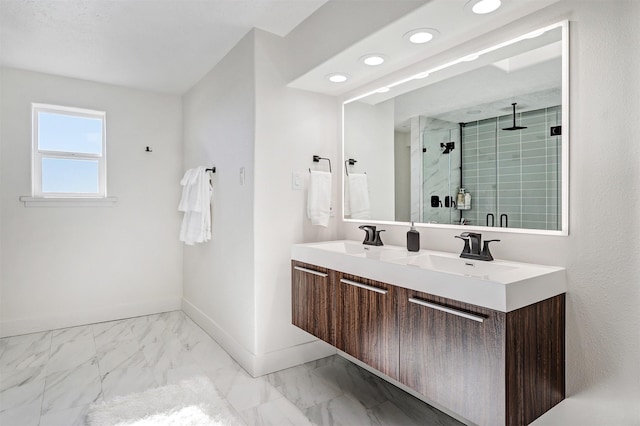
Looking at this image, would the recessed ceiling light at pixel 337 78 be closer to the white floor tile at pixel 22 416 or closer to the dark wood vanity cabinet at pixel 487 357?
the dark wood vanity cabinet at pixel 487 357

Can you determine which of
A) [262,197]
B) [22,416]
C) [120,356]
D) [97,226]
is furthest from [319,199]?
[97,226]

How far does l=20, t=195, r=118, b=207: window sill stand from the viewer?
340 cm

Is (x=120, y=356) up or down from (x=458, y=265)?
down

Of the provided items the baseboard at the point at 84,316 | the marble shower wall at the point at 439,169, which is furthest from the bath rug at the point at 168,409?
the baseboard at the point at 84,316

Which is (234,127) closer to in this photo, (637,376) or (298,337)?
(298,337)

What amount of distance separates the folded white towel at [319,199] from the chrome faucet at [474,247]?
1.11m

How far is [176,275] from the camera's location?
4145mm

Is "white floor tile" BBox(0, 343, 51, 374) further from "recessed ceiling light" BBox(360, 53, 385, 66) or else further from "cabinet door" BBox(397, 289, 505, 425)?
"recessed ceiling light" BBox(360, 53, 385, 66)

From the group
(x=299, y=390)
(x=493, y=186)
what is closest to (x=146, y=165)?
(x=299, y=390)

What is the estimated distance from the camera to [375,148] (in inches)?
108

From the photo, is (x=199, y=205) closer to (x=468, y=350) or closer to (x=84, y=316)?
(x=84, y=316)

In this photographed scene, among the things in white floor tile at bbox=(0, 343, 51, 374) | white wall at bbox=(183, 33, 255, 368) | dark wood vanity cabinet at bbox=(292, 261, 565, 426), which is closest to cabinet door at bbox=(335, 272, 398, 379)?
dark wood vanity cabinet at bbox=(292, 261, 565, 426)

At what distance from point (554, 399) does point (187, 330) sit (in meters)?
2.95

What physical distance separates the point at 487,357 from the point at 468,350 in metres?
0.08
